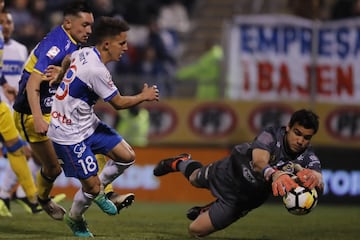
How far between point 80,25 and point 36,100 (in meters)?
0.93

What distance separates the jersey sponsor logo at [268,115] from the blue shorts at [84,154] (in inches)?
278

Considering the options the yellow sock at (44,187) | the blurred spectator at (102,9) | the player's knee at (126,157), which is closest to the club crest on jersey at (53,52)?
the player's knee at (126,157)

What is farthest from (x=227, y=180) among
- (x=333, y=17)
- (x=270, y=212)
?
(x=333, y=17)

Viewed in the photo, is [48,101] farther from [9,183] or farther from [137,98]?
[9,183]

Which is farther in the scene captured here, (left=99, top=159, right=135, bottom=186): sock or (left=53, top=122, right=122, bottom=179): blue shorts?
(left=99, top=159, right=135, bottom=186): sock

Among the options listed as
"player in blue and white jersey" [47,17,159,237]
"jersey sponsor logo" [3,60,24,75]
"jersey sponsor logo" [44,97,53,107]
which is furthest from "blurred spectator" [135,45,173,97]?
"player in blue and white jersey" [47,17,159,237]

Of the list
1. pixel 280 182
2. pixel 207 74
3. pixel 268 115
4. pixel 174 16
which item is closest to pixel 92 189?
pixel 280 182

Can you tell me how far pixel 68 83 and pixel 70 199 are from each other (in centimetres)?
693

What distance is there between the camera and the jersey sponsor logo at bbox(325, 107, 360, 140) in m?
17.3

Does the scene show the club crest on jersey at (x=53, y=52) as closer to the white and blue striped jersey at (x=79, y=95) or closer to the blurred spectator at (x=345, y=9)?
the white and blue striped jersey at (x=79, y=95)

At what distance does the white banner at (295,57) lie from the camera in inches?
679

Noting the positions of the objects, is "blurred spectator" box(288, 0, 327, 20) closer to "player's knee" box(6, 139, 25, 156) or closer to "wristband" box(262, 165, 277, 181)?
"player's knee" box(6, 139, 25, 156)

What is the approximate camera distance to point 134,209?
15.4 metres

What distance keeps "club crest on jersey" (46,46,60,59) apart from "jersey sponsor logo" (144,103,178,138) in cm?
662
